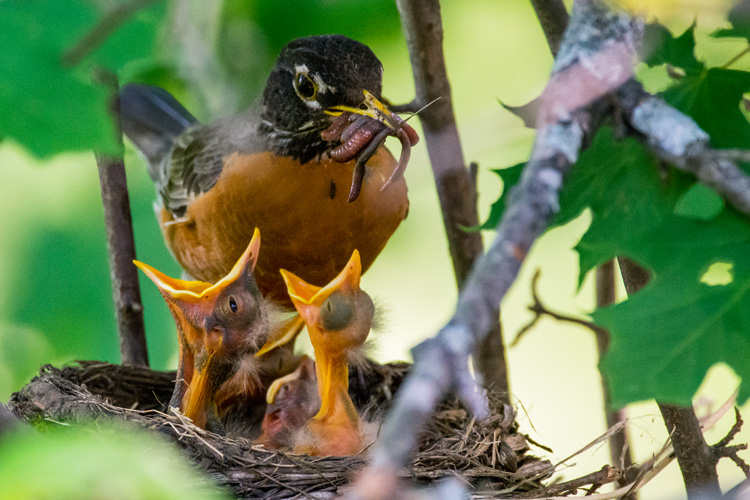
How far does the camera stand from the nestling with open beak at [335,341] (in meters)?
2.23

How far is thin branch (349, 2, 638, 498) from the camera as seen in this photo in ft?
2.17

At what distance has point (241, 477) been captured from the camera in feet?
6.03

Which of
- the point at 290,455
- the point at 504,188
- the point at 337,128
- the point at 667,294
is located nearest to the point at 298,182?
the point at 337,128

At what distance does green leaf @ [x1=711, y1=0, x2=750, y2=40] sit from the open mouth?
81cm

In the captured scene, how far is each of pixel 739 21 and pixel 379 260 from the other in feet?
7.59

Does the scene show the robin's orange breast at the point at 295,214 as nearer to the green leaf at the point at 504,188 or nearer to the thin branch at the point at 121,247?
the thin branch at the point at 121,247

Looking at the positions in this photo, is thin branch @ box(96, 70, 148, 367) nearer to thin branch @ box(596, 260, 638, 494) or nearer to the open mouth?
the open mouth

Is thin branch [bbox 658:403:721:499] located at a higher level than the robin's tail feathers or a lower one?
lower

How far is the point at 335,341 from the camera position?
7.54 ft

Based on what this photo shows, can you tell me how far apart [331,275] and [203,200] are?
19.6 inches

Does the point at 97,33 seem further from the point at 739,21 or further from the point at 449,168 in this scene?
the point at 449,168

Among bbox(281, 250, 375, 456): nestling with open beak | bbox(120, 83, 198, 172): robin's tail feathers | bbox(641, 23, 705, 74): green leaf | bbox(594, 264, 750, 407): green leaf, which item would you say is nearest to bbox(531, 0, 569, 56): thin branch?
bbox(641, 23, 705, 74): green leaf

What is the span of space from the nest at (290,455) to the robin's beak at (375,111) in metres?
0.86

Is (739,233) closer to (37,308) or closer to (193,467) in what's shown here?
(193,467)
